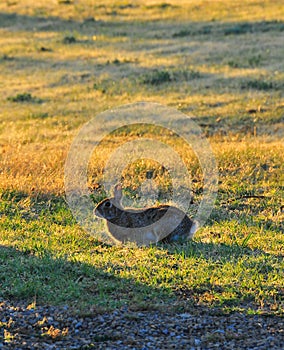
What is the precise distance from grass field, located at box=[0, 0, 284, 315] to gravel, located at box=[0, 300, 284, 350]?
0.17 meters

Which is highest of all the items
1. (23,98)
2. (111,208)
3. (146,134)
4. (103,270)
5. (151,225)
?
(111,208)

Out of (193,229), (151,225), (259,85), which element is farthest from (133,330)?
(259,85)

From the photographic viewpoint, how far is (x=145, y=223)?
7.59m

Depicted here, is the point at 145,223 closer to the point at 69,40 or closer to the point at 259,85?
the point at 259,85

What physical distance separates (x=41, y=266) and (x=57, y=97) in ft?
40.4

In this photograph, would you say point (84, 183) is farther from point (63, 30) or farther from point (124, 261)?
point (63, 30)

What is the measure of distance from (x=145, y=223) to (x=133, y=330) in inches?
85.9

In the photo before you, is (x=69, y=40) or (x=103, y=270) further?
(x=69, y=40)

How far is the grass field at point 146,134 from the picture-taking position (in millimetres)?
6434

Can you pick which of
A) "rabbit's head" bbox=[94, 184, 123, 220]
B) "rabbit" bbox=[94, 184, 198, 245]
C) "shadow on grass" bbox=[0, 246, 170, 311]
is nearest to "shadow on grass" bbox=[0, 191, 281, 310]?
"shadow on grass" bbox=[0, 246, 170, 311]

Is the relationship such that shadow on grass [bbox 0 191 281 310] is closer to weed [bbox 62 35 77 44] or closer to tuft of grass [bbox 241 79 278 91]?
tuft of grass [bbox 241 79 278 91]

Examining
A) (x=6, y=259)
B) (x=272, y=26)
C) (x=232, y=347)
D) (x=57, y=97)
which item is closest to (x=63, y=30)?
(x=272, y=26)

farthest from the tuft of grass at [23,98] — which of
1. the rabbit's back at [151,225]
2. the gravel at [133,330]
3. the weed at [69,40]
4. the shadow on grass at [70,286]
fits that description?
the gravel at [133,330]

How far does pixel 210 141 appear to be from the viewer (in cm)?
1338
